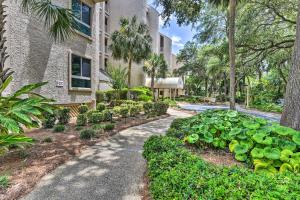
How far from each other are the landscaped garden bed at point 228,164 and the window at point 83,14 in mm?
9864

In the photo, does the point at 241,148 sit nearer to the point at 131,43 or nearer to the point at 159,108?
the point at 159,108

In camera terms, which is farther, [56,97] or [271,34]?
[271,34]

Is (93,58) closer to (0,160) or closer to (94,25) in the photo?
(94,25)

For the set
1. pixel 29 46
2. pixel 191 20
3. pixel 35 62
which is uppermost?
pixel 191 20

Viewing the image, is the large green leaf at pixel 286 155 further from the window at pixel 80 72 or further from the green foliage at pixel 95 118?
the window at pixel 80 72

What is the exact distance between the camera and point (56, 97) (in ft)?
35.0

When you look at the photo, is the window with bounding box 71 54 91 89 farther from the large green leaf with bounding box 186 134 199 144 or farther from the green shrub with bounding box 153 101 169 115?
the large green leaf with bounding box 186 134 199 144

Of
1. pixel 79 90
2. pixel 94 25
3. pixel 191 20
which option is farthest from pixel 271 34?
pixel 79 90

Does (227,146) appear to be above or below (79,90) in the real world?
below

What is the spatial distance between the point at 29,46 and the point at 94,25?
5.61m

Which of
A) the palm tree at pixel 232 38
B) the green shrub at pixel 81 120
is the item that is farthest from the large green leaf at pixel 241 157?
the green shrub at pixel 81 120

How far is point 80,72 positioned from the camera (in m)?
12.5

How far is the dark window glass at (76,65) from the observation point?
12.0 m

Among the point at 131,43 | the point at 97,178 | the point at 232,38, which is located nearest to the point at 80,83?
the point at 232,38
